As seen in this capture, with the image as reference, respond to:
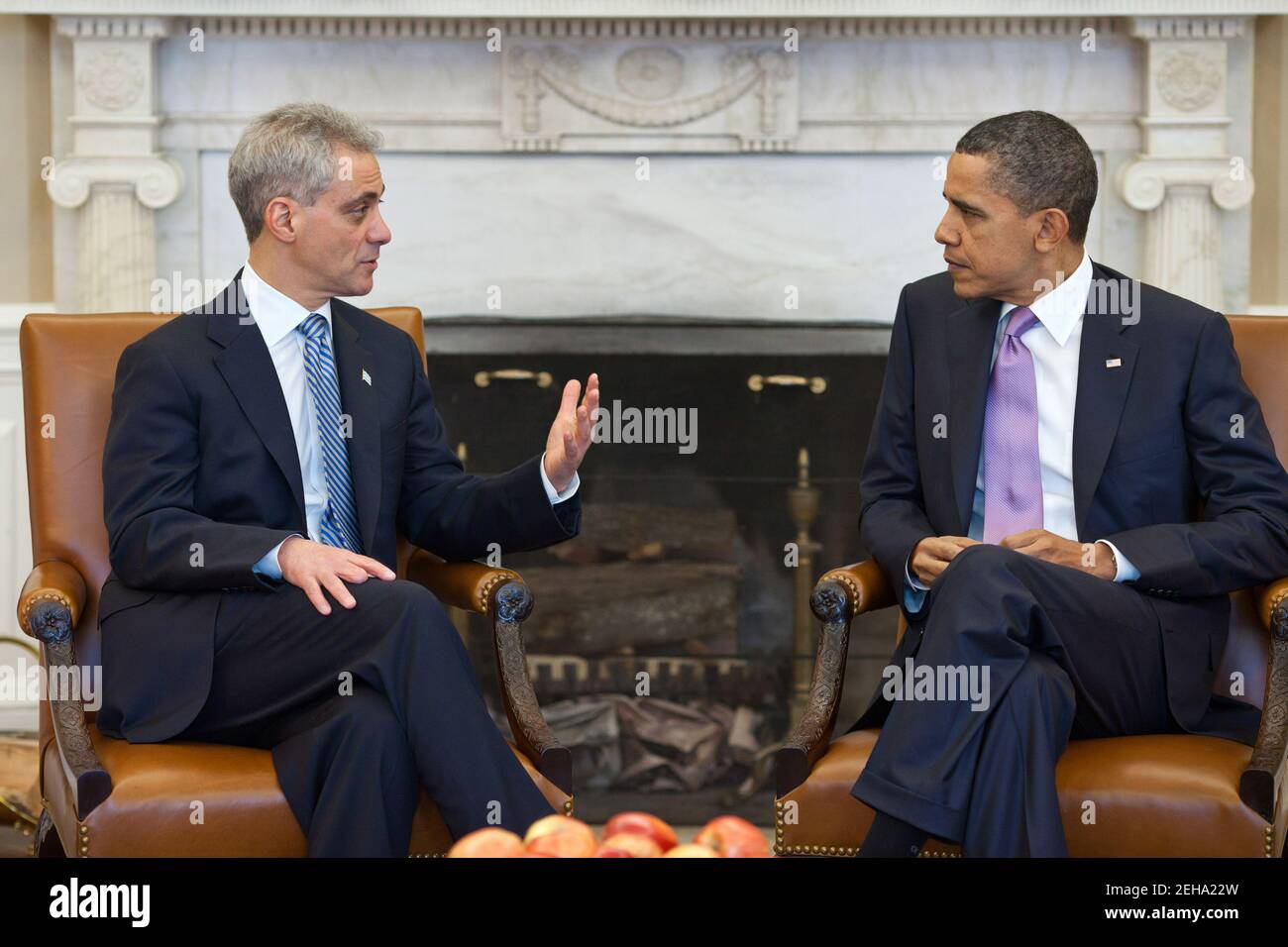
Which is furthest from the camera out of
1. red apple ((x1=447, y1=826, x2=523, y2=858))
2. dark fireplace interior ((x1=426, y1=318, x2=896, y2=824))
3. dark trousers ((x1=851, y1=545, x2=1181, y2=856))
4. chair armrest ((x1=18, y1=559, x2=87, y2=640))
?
dark fireplace interior ((x1=426, y1=318, x2=896, y2=824))

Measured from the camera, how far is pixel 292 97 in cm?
367

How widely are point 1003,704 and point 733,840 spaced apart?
0.78 meters

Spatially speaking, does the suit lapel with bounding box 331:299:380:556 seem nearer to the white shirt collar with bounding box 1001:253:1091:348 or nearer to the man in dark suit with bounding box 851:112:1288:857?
the man in dark suit with bounding box 851:112:1288:857

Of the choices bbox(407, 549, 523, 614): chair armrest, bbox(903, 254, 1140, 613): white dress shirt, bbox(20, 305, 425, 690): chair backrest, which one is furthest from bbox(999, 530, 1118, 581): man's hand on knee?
bbox(20, 305, 425, 690): chair backrest

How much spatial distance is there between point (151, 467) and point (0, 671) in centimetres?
168

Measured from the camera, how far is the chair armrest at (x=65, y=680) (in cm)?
204

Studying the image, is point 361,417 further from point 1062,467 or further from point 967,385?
point 1062,467

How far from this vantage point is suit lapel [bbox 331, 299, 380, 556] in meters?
2.39

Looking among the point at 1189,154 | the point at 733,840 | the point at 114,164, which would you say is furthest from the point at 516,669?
the point at 1189,154

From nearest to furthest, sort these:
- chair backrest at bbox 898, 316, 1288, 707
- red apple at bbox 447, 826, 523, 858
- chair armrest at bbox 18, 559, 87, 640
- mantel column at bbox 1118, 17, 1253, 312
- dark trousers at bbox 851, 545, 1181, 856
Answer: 1. red apple at bbox 447, 826, 523, 858
2. dark trousers at bbox 851, 545, 1181, 856
3. chair armrest at bbox 18, 559, 87, 640
4. chair backrest at bbox 898, 316, 1288, 707
5. mantel column at bbox 1118, 17, 1253, 312

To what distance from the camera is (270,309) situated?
2.41 metres

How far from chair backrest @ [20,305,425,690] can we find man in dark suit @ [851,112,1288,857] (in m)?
1.18

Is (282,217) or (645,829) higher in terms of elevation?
(282,217)

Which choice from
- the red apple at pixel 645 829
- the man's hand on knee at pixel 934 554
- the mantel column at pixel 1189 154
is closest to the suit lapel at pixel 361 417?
the man's hand on knee at pixel 934 554
